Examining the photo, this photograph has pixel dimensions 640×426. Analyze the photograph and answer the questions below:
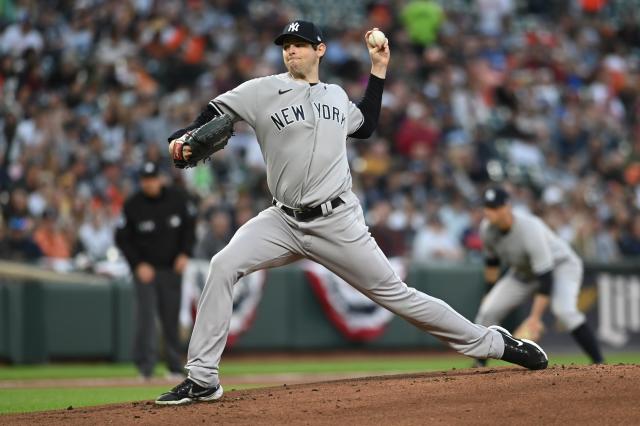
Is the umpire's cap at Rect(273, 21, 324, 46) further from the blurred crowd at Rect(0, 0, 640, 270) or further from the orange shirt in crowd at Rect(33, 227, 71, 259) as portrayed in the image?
the orange shirt in crowd at Rect(33, 227, 71, 259)

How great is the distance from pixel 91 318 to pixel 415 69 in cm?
881

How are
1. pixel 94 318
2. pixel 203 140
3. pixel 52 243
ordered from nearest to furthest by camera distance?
1. pixel 203 140
2. pixel 94 318
3. pixel 52 243

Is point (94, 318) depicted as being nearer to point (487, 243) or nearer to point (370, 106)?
point (487, 243)

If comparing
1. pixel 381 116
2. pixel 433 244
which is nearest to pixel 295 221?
pixel 433 244

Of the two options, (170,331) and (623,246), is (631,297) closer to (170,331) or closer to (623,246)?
(623,246)

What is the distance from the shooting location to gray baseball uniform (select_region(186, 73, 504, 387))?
21.7 ft

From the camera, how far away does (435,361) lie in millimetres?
14586

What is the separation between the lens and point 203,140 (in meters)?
6.52

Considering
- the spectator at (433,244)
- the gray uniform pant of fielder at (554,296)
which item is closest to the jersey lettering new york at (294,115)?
the gray uniform pant of fielder at (554,296)

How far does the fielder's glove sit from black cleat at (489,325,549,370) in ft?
6.91

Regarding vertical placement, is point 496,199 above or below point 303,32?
below

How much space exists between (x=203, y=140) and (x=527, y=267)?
5022 millimetres

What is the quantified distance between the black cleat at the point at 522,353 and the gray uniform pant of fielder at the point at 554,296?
3322 mm

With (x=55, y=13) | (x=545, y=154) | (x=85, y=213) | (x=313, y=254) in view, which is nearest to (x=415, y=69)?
(x=545, y=154)
